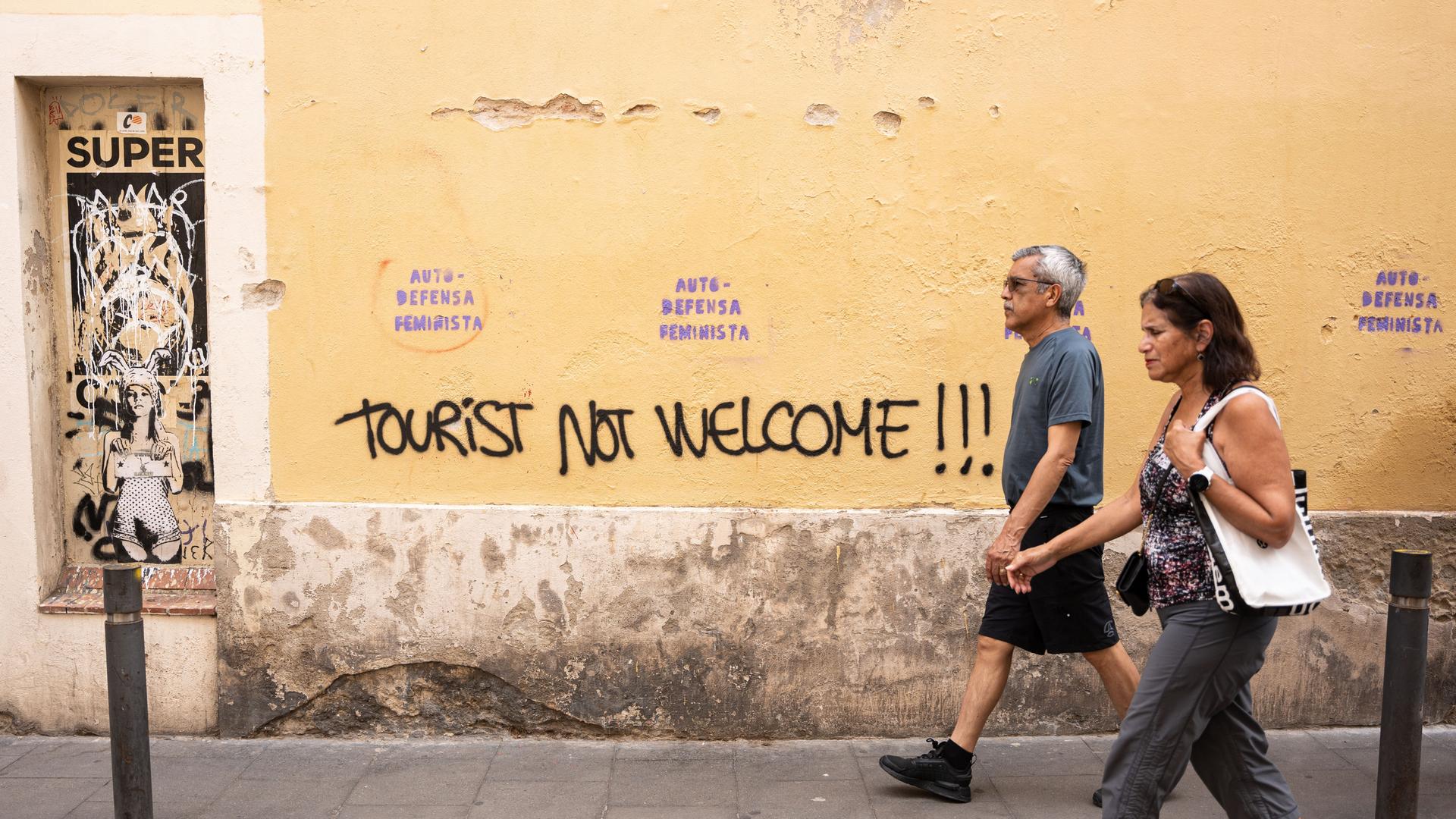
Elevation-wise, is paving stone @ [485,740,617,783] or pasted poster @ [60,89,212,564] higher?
pasted poster @ [60,89,212,564]

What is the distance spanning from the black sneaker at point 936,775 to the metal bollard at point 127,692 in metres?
2.31

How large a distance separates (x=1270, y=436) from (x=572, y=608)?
2.59 m

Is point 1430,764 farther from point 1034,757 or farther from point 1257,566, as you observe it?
point 1257,566

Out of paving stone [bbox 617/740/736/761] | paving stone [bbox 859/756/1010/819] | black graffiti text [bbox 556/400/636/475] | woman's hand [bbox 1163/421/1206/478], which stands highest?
woman's hand [bbox 1163/421/1206/478]

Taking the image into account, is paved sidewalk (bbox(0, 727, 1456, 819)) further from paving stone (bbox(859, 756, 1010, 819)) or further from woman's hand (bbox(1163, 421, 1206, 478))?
woman's hand (bbox(1163, 421, 1206, 478))

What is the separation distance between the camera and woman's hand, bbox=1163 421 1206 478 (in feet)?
8.83

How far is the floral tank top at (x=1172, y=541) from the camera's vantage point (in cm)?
275

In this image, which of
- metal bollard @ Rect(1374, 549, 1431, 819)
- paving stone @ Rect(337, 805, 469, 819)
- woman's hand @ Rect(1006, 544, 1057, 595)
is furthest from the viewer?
paving stone @ Rect(337, 805, 469, 819)

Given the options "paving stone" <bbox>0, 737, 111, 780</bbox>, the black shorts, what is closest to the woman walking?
the black shorts

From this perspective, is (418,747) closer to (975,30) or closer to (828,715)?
(828,715)

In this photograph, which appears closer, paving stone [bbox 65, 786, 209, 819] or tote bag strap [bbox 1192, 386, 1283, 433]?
tote bag strap [bbox 1192, 386, 1283, 433]

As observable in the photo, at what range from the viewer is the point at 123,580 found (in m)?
3.09

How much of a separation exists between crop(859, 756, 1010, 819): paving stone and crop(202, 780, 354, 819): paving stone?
1818 millimetres

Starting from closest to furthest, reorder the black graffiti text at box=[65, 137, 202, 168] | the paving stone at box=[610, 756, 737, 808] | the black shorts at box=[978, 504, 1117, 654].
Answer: the black shorts at box=[978, 504, 1117, 654] → the paving stone at box=[610, 756, 737, 808] → the black graffiti text at box=[65, 137, 202, 168]
